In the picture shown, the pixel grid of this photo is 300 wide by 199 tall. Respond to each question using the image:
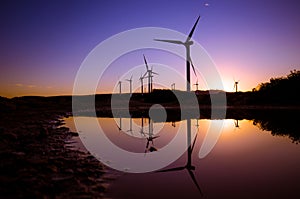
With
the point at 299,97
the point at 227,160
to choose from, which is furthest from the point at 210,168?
the point at 299,97

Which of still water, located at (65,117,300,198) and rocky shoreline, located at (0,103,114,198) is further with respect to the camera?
still water, located at (65,117,300,198)

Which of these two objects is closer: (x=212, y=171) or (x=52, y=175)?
(x=52, y=175)

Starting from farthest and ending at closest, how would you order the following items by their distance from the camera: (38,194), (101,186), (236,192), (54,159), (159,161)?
(159,161)
(54,159)
(101,186)
(236,192)
(38,194)

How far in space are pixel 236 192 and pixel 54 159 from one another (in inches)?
230

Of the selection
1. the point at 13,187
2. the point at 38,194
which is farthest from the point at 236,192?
the point at 13,187

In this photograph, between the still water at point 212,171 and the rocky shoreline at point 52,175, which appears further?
the still water at point 212,171

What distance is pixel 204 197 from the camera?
516 centimetres

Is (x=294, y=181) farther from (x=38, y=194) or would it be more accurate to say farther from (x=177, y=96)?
(x=177, y=96)

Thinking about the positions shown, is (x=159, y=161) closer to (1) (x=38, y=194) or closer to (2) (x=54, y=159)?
(2) (x=54, y=159)

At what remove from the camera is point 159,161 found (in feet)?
27.9

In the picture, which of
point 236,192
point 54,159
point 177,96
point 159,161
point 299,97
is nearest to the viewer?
point 236,192

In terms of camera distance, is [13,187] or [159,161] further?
[159,161]

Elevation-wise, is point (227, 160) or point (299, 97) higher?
point (299, 97)

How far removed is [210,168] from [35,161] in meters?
5.47
